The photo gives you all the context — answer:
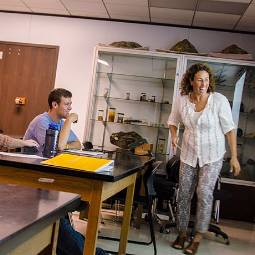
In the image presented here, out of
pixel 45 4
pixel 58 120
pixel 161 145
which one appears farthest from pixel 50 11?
pixel 58 120

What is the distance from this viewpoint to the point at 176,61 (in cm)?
461

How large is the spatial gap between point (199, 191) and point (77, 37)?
2.88 metres

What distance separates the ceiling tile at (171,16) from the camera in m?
4.42

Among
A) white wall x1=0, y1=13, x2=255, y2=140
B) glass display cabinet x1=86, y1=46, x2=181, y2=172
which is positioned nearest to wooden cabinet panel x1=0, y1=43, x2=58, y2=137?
white wall x1=0, y1=13, x2=255, y2=140

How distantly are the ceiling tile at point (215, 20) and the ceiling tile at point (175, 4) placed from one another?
24 cm

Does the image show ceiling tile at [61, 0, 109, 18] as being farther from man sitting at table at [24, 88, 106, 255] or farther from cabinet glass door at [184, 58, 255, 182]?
man sitting at table at [24, 88, 106, 255]

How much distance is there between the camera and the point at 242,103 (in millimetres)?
4621

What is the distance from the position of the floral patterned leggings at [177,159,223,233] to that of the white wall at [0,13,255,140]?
7.25ft

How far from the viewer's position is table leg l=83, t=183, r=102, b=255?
5.35ft

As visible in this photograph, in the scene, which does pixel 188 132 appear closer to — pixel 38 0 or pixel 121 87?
pixel 121 87

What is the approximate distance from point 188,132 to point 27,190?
233 centimetres

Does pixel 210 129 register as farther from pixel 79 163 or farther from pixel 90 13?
pixel 90 13

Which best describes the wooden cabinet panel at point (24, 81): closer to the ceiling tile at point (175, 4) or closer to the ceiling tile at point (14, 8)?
the ceiling tile at point (14, 8)

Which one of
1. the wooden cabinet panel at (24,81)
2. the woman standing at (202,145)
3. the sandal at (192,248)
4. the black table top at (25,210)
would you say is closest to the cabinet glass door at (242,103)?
the woman standing at (202,145)
